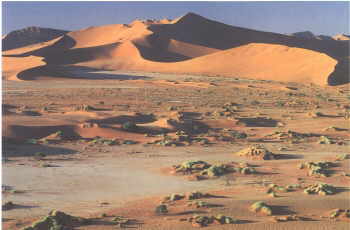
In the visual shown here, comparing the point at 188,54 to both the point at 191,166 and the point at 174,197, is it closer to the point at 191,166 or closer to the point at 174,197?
the point at 191,166

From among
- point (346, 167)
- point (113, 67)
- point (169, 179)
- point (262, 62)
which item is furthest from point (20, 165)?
point (113, 67)

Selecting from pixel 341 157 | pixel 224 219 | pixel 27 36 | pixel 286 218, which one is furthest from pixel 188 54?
pixel 224 219

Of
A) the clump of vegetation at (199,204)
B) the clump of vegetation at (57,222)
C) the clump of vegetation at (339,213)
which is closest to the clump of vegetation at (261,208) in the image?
the clump of vegetation at (199,204)

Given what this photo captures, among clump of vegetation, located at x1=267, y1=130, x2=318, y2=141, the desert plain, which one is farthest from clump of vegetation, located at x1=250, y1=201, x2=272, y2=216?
clump of vegetation, located at x1=267, y1=130, x2=318, y2=141

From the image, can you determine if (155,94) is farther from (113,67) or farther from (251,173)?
(113,67)

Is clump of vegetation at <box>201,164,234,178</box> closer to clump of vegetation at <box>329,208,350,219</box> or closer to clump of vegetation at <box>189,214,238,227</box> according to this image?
clump of vegetation at <box>189,214,238,227</box>
